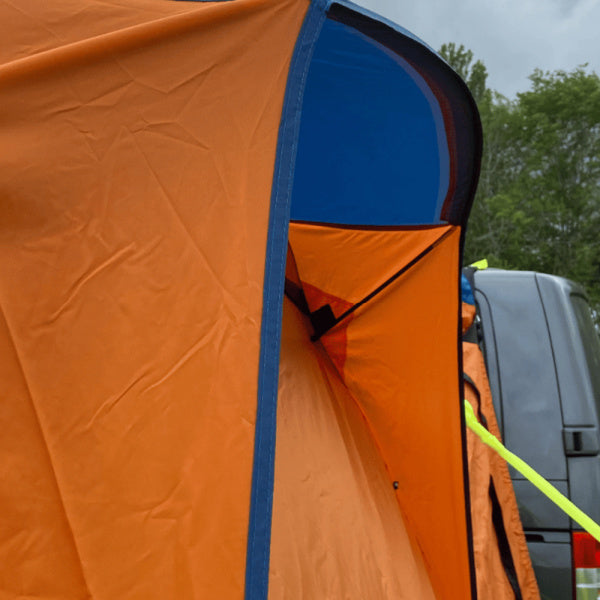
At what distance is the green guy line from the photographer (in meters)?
2.30

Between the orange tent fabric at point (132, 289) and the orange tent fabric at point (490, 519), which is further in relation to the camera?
the orange tent fabric at point (490, 519)

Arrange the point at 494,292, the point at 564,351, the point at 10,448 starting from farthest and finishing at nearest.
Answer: the point at 494,292 < the point at 564,351 < the point at 10,448

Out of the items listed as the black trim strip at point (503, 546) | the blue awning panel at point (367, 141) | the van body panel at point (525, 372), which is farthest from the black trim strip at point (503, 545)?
the blue awning panel at point (367, 141)

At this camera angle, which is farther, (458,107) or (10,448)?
(458,107)

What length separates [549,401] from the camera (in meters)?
2.72

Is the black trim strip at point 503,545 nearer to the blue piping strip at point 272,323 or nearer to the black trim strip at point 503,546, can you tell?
the black trim strip at point 503,546

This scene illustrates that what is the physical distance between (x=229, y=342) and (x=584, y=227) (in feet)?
62.4

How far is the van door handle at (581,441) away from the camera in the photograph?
101 inches

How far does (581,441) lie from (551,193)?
57.3 feet

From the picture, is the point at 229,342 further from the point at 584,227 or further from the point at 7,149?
the point at 584,227

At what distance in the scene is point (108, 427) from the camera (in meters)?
1.27

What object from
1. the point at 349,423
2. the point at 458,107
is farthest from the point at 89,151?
the point at 349,423

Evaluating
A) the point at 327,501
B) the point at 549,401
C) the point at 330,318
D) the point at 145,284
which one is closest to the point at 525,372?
the point at 549,401

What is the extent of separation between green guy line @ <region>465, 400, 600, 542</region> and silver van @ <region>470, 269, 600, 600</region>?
124mm
